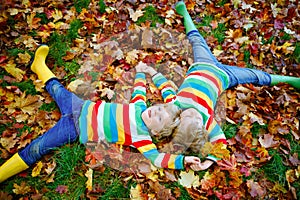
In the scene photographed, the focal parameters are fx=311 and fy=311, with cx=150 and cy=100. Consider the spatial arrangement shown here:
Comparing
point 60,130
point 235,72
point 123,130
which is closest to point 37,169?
point 60,130

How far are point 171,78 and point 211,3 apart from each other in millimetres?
1657

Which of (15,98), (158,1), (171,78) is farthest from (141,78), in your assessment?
(158,1)

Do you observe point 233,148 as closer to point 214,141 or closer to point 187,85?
point 214,141

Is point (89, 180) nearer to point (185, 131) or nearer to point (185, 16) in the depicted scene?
point (185, 131)

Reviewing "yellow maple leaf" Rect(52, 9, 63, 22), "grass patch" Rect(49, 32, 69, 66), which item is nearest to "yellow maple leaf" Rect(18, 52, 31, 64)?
"grass patch" Rect(49, 32, 69, 66)

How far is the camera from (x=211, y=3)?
15.2 ft

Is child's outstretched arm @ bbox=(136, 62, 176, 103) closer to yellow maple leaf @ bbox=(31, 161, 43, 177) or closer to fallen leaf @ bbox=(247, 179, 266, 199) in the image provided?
fallen leaf @ bbox=(247, 179, 266, 199)

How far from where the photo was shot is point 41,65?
3.42m

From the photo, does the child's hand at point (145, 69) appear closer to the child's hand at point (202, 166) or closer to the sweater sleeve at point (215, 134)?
the sweater sleeve at point (215, 134)

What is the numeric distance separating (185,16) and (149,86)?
1.32m

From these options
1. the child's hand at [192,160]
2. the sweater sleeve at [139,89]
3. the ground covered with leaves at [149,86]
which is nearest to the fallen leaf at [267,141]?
the ground covered with leaves at [149,86]

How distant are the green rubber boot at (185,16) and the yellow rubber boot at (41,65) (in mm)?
1805

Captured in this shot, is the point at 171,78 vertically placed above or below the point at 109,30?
below

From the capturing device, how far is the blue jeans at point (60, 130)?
9.16 feet
